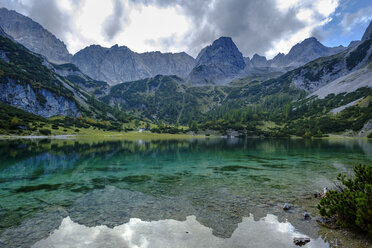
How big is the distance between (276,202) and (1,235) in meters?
19.6

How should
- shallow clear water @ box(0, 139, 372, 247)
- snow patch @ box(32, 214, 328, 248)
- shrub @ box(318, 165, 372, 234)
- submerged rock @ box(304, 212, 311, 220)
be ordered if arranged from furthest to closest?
1. submerged rock @ box(304, 212, 311, 220)
2. shallow clear water @ box(0, 139, 372, 247)
3. snow patch @ box(32, 214, 328, 248)
4. shrub @ box(318, 165, 372, 234)

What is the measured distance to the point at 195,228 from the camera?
12375mm

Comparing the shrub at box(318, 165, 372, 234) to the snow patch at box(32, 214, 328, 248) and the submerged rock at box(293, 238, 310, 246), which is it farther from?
the submerged rock at box(293, 238, 310, 246)

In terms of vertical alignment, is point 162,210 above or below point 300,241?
below

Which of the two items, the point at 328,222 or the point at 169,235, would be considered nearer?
the point at 169,235

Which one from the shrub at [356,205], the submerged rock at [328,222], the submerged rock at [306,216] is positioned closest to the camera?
the shrub at [356,205]

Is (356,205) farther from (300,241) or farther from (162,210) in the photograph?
(162,210)

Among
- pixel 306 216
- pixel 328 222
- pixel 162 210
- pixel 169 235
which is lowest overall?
pixel 162 210

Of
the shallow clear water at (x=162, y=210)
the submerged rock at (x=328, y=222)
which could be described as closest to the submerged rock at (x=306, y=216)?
the shallow clear water at (x=162, y=210)

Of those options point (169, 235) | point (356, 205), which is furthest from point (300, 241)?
point (169, 235)

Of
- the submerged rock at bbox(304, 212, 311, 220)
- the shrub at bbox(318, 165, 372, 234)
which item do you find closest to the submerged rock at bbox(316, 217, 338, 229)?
the shrub at bbox(318, 165, 372, 234)

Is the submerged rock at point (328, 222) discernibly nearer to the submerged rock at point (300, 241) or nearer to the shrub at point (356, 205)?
the shrub at point (356, 205)

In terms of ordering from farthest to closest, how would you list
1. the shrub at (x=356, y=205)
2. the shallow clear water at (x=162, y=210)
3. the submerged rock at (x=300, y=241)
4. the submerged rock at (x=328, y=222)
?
1. the submerged rock at (x=328, y=222)
2. the shallow clear water at (x=162, y=210)
3. the submerged rock at (x=300, y=241)
4. the shrub at (x=356, y=205)

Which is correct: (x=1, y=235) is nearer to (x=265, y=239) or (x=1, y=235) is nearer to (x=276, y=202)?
(x=265, y=239)
